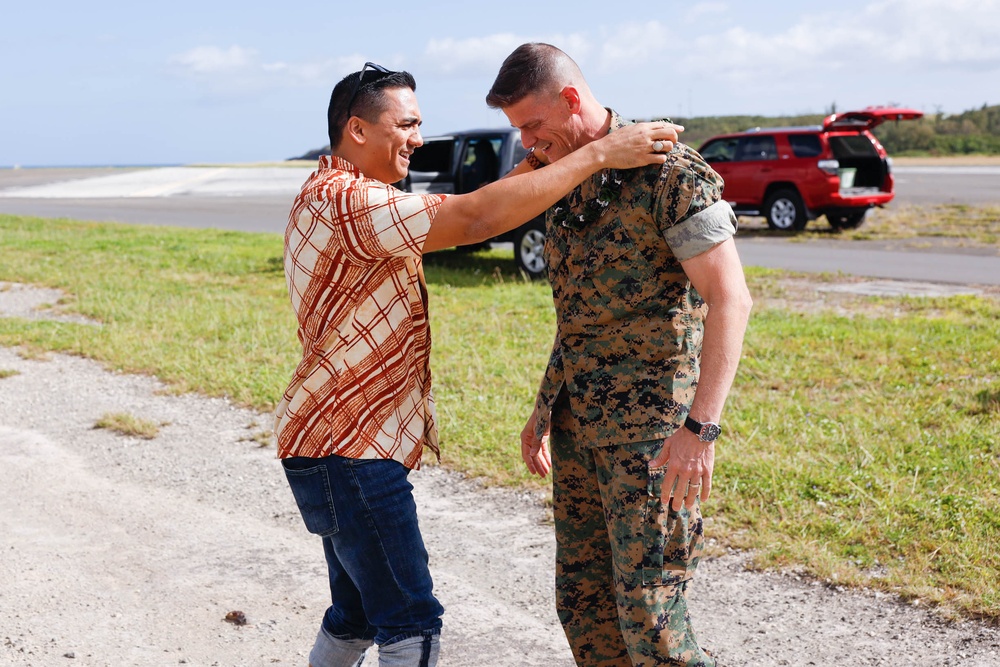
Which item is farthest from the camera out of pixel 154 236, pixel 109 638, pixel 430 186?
pixel 154 236

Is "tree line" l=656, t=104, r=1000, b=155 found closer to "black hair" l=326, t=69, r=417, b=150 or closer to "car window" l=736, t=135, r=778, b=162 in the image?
"car window" l=736, t=135, r=778, b=162

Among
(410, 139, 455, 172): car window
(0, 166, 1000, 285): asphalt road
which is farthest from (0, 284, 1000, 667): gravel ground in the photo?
(0, 166, 1000, 285): asphalt road

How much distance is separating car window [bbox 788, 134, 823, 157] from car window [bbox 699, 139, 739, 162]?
127 cm

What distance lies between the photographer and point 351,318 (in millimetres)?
2510

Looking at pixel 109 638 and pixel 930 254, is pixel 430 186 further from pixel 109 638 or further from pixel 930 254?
pixel 109 638

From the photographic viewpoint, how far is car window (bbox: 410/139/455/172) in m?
14.2

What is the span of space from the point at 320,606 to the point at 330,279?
2034 mm

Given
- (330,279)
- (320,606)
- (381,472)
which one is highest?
(330,279)

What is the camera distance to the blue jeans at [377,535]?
8.27 feet

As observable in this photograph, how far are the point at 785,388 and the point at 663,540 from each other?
15.0 ft

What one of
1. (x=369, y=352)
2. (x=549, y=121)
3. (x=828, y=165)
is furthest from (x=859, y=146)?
(x=369, y=352)

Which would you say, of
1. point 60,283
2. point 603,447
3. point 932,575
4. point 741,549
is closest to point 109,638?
point 603,447

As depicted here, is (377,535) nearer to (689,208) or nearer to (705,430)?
(705,430)

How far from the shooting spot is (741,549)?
14.7 feet
